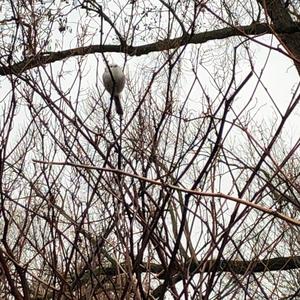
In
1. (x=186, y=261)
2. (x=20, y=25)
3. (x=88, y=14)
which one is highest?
(x=88, y=14)

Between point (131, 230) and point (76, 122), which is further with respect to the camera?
point (76, 122)

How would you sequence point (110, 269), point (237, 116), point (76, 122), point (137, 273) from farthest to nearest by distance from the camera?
point (110, 269), point (76, 122), point (237, 116), point (137, 273)

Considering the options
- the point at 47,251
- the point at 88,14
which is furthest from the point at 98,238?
the point at 88,14

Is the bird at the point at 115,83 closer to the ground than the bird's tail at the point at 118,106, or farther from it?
farther from it

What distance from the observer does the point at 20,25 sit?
78.3 inches

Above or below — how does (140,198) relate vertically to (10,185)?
below

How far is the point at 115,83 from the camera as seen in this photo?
177cm

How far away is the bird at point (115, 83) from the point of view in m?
1.75

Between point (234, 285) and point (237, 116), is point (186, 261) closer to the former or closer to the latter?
point (234, 285)

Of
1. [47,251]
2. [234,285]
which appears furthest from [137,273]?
[47,251]

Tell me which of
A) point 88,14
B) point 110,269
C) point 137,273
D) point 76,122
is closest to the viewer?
point 137,273

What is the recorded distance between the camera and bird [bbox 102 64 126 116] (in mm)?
1751

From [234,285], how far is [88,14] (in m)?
1.43

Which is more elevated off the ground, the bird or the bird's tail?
the bird
